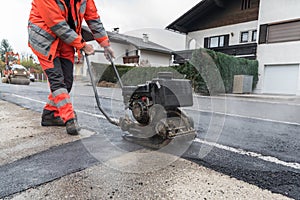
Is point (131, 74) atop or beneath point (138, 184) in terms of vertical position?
atop

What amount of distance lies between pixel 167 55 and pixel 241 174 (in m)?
1.21

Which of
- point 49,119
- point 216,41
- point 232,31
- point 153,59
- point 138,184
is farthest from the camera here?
point 216,41

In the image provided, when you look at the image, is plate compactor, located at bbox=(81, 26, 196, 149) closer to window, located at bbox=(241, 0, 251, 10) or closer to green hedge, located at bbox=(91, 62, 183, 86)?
green hedge, located at bbox=(91, 62, 183, 86)

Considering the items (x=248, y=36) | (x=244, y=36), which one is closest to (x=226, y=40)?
(x=244, y=36)

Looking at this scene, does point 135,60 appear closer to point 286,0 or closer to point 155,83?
point 155,83

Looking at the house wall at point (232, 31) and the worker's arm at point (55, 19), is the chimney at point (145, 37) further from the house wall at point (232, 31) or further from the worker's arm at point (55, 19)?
the house wall at point (232, 31)

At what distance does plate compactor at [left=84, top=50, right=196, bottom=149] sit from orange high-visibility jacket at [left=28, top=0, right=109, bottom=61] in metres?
0.82

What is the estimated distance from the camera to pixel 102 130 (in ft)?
8.91

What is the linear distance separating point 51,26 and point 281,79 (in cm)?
1406

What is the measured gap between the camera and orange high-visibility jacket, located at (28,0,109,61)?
221cm

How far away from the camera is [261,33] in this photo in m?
13.9

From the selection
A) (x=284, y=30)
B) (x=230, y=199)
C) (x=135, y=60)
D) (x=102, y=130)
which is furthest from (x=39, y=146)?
(x=284, y=30)

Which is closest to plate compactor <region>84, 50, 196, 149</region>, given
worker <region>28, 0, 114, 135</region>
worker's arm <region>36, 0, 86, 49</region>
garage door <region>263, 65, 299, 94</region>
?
worker <region>28, 0, 114, 135</region>

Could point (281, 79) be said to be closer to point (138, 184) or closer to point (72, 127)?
point (72, 127)
